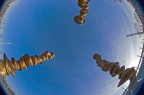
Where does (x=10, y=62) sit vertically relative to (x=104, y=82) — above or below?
above

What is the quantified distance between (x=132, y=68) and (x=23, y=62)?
760 centimetres

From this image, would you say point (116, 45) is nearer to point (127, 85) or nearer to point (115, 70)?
point (127, 85)

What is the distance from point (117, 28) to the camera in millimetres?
27641

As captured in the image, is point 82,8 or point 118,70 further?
point 82,8

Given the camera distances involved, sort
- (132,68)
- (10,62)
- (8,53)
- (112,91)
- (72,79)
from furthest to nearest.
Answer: (72,79) → (112,91) → (8,53) → (132,68) → (10,62)

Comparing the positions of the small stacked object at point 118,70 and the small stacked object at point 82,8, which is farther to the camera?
the small stacked object at point 82,8

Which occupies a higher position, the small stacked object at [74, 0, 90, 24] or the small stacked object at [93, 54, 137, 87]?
the small stacked object at [74, 0, 90, 24]

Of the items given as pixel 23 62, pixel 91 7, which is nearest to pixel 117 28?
pixel 91 7

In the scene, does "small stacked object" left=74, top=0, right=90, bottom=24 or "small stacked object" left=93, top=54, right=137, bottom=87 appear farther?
"small stacked object" left=74, top=0, right=90, bottom=24

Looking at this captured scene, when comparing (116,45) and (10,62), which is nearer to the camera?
(10,62)

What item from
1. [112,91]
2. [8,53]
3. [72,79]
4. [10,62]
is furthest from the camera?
[72,79]

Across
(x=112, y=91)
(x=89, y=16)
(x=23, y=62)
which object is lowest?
(x=112, y=91)

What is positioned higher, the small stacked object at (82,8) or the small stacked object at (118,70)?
the small stacked object at (82,8)

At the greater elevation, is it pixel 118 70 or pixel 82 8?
pixel 82 8
